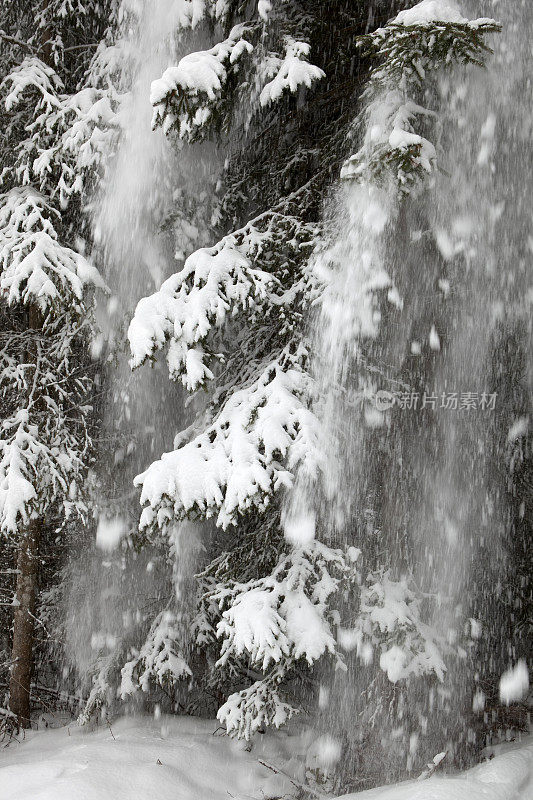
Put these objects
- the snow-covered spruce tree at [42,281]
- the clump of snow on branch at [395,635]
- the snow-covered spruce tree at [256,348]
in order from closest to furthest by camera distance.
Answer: the snow-covered spruce tree at [256,348] → the clump of snow on branch at [395,635] → the snow-covered spruce tree at [42,281]

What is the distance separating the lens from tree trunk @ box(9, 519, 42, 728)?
688 cm

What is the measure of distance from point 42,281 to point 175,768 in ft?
14.4

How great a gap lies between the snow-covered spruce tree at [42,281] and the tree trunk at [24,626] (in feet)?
0.04

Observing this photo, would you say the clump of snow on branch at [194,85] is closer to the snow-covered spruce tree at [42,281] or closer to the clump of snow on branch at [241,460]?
the snow-covered spruce tree at [42,281]

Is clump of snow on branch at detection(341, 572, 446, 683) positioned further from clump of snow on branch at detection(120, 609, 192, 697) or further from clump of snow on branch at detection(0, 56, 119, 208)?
clump of snow on branch at detection(0, 56, 119, 208)

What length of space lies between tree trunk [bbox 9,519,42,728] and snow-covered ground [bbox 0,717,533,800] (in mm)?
463

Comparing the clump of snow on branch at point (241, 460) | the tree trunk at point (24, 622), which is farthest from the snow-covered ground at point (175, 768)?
the clump of snow on branch at point (241, 460)

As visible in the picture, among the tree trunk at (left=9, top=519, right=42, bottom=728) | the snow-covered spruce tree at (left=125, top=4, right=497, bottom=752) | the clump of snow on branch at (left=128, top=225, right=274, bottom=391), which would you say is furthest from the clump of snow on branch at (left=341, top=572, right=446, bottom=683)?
the tree trunk at (left=9, top=519, right=42, bottom=728)

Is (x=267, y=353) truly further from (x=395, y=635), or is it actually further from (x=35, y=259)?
(x=395, y=635)

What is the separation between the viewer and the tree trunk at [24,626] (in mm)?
6875

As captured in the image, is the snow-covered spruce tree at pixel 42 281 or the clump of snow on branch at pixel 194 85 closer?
the clump of snow on branch at pixel 194 85

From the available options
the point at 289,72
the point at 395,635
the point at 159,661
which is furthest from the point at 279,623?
the point at 289,72

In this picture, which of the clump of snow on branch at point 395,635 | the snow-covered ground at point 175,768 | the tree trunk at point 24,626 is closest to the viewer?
the snow-covered ground at point 175,768

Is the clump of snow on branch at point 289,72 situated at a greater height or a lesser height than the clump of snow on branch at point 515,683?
greater
